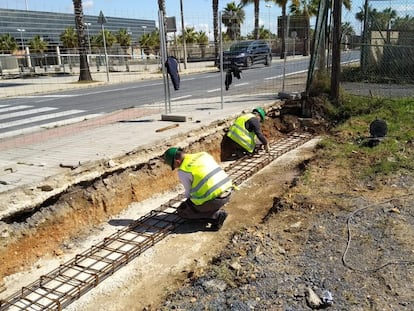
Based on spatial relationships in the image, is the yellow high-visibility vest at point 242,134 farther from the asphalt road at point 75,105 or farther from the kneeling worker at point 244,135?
the asphalt road at point 75,105

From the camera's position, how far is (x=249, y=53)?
17.3 metres

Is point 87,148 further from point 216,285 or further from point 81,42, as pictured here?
point 81,42

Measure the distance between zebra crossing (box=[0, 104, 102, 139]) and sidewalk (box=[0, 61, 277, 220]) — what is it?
0.84 m

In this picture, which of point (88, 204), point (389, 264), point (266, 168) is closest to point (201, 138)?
point (266, 168)

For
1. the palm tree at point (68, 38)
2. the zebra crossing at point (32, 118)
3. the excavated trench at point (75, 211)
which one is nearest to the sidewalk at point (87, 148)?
the excavated trench at point (75, 211)

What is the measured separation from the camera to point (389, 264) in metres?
3.95

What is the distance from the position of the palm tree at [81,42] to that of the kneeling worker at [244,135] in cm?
1590

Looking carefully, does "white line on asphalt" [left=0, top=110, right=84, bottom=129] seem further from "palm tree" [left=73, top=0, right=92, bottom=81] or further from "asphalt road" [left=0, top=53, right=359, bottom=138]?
"palm tree" [left=73, top=0, right=92, bottom=81]

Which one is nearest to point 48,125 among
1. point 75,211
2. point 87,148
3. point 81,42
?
point 87,148

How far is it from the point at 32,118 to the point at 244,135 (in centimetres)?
664

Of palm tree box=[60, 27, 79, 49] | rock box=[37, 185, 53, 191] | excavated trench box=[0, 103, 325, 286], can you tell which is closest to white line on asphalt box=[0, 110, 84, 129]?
excavated trench box=[0, 103, 325, 286]

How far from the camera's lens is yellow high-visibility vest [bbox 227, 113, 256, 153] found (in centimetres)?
821

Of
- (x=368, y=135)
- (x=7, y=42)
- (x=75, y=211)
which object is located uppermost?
(x=7, y=42)

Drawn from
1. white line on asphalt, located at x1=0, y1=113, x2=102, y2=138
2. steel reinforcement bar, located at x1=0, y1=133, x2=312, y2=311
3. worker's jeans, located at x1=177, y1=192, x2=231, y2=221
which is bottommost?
steel reinforcement bar, located at x1=0, y1=133, x2=312, y2=311
